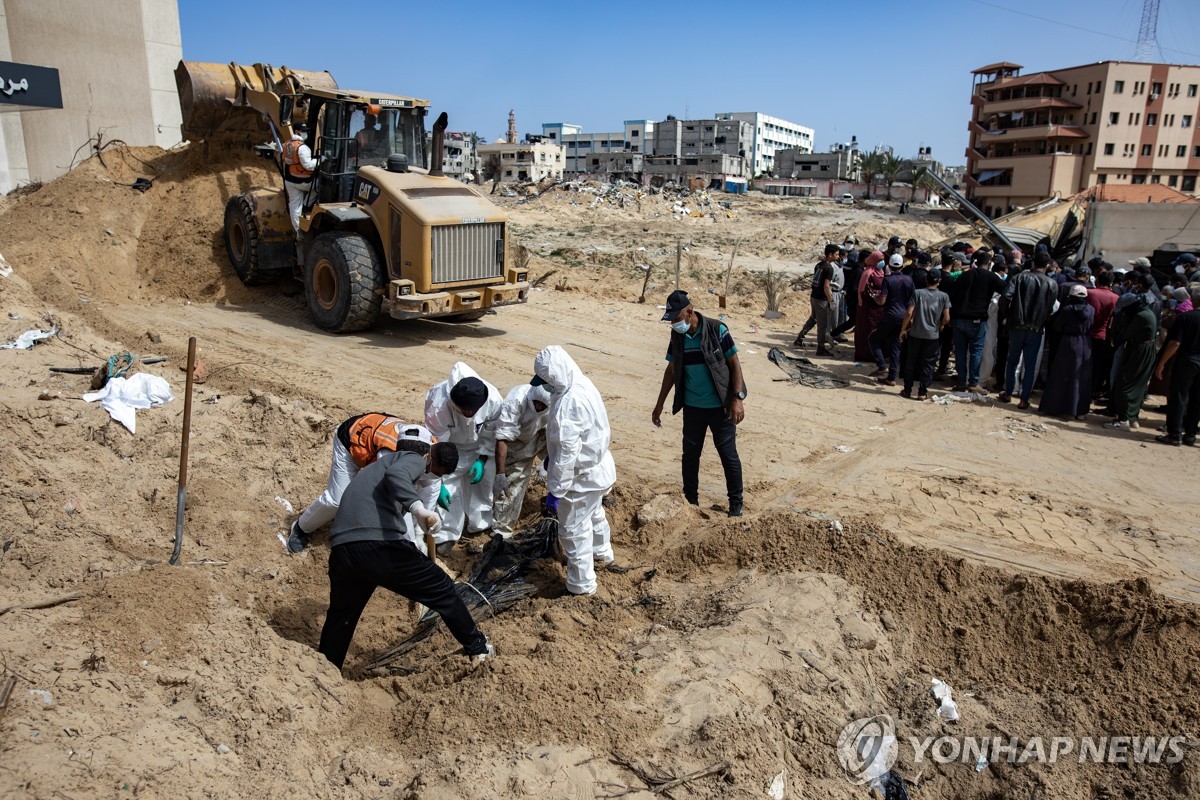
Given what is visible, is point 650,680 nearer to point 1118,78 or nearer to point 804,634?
point 804,634

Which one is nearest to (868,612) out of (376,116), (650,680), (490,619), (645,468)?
(650,680)

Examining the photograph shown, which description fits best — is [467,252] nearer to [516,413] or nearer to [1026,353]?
[516,413]

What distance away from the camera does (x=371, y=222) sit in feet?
34.3

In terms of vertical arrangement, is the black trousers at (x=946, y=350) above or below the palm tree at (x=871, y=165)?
below

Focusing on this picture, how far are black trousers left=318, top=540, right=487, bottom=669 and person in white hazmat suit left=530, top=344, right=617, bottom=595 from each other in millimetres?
846

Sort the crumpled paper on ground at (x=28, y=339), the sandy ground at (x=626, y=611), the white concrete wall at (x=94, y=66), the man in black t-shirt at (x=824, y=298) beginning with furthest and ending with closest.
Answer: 1. the white concrete wall at (x=94, y=66)
2. the man in black t-shirt at (x=824, y=298)
3. the crumpled paper on ground at (x=28, y=339)
4. the sandy ground at (x=626, y=611)

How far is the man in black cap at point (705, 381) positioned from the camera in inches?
221

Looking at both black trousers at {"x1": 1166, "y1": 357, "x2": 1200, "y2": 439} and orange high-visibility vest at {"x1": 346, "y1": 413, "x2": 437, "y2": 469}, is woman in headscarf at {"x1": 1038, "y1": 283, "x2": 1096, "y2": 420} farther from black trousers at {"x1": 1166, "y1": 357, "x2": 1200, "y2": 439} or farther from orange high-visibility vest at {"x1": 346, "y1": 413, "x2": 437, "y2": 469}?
orange high-visibility vest at {"x1": 346, "y1": 413, "x2": 437, "y2": 469}

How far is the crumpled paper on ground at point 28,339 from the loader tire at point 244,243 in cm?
374

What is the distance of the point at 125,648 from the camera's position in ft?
12.6

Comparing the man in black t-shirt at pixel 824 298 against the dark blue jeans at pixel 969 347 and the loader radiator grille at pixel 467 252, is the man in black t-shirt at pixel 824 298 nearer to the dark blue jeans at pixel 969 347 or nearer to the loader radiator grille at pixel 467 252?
the dark blue jeans at pixel 969 347

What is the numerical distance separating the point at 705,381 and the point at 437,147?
7.10 metres

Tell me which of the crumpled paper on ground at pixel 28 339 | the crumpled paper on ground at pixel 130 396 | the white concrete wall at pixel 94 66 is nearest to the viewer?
the crumpled paper on ground at pixel 130 396

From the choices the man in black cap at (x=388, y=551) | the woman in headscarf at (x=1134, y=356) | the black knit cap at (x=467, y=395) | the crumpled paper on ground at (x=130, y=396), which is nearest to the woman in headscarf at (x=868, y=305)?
the woman in headscarf at (x=1134, y=356)
